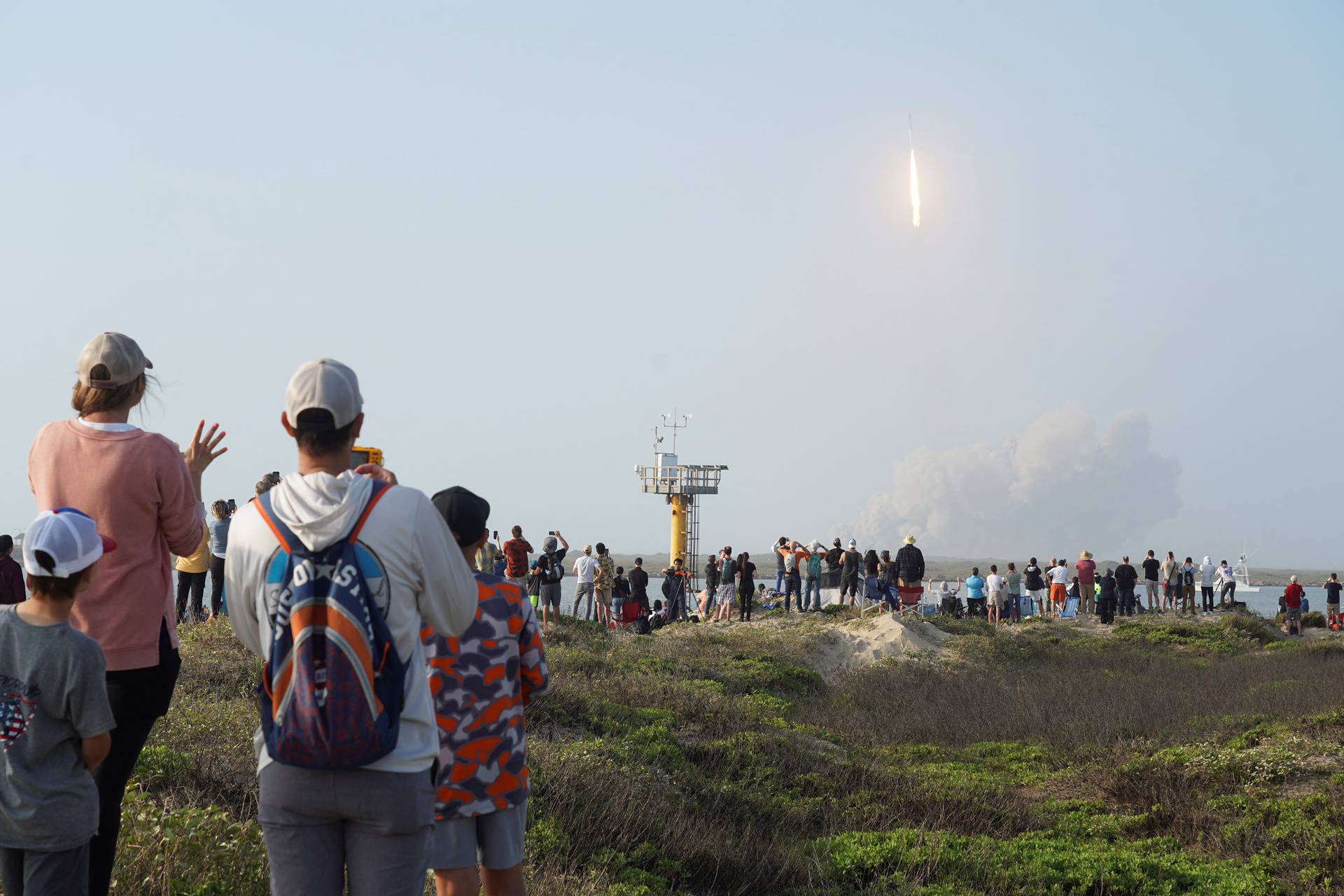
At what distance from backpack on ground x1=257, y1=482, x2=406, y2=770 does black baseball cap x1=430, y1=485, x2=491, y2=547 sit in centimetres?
120

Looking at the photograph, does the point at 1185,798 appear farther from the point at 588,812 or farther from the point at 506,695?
the point at 506,695

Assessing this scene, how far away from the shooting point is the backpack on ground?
276cm

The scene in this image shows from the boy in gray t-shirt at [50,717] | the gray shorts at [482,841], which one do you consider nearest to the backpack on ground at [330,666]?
the boy in gray t-shirt at [50,717]

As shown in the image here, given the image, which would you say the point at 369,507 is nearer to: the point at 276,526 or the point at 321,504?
the point at 321,504

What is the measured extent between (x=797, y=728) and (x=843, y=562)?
15415mm

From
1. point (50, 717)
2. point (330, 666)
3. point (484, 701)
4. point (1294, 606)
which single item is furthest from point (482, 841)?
point (1294, 606)

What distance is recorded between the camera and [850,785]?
11016 millimetres


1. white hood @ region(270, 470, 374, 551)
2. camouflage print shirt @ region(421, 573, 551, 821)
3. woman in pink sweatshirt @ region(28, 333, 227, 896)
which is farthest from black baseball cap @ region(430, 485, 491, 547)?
white hood @ region(270, 470, 374, 551)

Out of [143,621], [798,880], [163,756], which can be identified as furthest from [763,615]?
[143,621]

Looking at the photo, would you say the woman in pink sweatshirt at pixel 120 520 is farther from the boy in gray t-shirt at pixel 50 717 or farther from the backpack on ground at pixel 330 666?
the backpack on ground at pixel 330 666

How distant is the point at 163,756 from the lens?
245 inches

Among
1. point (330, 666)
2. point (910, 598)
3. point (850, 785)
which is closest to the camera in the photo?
point (330, 666)

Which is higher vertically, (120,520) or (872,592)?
(120,520)

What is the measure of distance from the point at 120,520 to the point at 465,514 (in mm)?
1147
